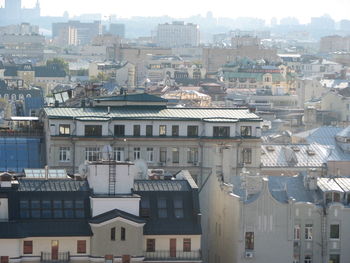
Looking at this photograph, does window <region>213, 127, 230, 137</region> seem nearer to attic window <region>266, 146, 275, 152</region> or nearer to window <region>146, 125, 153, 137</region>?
window <region>146, 125, 153, 137</region>

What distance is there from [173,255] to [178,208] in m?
1.63

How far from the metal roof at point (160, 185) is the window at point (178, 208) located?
50cm

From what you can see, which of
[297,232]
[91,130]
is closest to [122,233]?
[297,232]

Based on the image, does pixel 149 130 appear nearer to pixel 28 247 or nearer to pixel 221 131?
pixel 221 131

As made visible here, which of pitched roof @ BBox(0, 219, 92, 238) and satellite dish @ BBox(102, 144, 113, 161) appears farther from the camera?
satellite dish @ BBox(102, 144, 113, 161)

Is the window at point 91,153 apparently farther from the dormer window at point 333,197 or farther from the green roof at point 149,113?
the dormer window at point 333,197

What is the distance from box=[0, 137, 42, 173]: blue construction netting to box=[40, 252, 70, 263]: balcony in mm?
18454

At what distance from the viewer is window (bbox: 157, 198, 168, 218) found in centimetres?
5744

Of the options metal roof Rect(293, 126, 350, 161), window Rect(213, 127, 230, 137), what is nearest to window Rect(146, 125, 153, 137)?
window Rect(213, 127, 230, 137)

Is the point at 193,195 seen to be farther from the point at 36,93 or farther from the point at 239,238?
the point at 36,93

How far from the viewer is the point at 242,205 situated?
6066 cm

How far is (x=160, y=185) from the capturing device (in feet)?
192

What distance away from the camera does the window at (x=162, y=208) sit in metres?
57.4

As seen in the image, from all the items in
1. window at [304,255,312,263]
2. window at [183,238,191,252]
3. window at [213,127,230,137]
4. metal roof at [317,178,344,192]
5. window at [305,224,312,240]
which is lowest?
window at [304,255,312,263]
